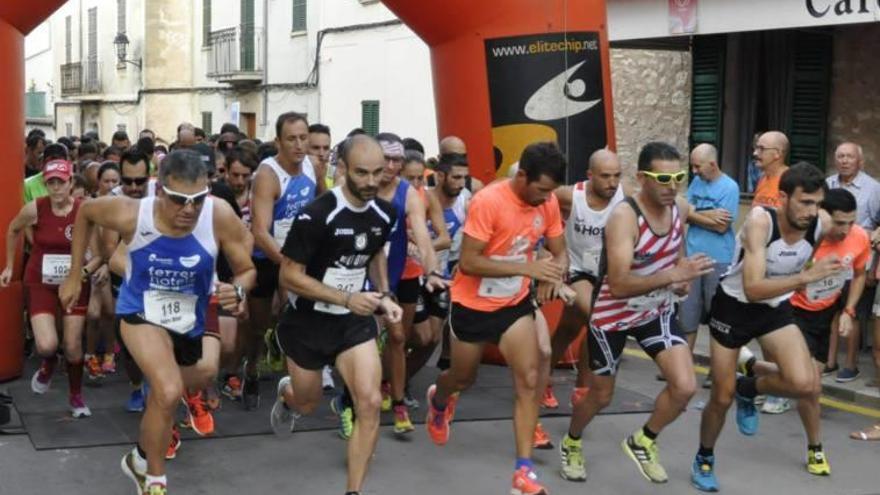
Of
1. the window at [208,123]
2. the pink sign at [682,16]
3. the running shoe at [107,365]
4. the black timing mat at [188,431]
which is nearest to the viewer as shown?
the black timing mat at [188,431]

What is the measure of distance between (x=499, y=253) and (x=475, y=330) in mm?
443

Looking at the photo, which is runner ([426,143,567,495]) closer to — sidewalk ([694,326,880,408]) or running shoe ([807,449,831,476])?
running shoe ([807,449,831,476])

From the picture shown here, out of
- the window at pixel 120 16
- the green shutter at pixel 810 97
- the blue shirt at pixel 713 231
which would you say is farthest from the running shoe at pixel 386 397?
the window at pixel 120 16

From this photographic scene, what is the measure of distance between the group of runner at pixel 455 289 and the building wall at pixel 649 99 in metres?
6.70

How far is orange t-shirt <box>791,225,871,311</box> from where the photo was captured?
8.23 metres

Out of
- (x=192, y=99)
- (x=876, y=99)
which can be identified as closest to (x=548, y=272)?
(x=876, y=99)

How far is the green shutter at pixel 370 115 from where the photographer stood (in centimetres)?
2359

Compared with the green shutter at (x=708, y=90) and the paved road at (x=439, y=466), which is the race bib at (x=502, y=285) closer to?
the paved road at (x=439, y=466)

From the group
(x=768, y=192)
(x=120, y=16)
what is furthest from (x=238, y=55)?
(x=768, y=192)

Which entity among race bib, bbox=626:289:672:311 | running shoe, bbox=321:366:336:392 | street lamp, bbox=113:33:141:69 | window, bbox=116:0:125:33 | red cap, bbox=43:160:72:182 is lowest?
running shoe, bbox=321:366:336:392

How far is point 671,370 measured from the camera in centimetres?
658

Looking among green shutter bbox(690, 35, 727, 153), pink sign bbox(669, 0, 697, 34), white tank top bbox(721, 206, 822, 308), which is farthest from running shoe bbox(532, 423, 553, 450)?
green shutter bbox(690, 35, 727, 153)

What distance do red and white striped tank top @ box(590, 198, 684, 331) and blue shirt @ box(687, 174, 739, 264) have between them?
2900 mm

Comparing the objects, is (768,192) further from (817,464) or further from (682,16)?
(682,16)
